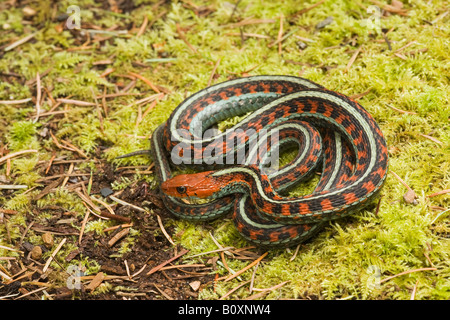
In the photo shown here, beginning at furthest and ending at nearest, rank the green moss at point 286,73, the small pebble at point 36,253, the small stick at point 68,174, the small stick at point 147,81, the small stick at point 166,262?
the small stick at point 147,81, the small stick at point 68,174, the small pebble at point 36,253, the small stick at point 166,262, the green moss at point 286,73

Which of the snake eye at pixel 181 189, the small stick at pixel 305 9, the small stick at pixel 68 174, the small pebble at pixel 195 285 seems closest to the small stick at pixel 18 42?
the small stick at pixel 68 174

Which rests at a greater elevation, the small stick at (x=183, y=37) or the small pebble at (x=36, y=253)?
the small stick at (x=183, y=37)

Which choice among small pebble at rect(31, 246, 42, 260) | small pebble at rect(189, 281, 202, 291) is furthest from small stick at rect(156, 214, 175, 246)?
small pebble at rect(31, 246, 42, 260)

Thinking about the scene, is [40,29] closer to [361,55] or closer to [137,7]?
[137,7]

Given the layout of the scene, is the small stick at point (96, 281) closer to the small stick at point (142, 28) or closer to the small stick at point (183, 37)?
the small stick at point (183, 37)

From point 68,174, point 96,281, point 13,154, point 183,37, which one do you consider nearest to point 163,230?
point 96,281
